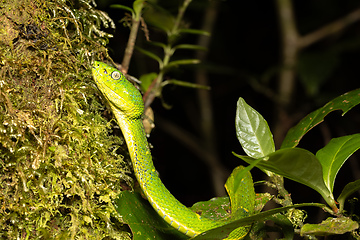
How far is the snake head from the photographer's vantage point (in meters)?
1.75

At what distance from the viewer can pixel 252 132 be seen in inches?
61.9

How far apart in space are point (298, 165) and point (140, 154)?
0.82 meters

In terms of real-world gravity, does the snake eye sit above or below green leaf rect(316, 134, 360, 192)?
below

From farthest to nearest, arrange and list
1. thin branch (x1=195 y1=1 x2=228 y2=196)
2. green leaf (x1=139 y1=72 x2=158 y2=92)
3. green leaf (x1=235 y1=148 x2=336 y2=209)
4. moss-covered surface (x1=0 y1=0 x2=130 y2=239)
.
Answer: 1. thin branch (x1=195 y1=1 x2=228 y2=196)
2. green leaf (x1=139 y1=72 x2=158 y2=92)
3. moss-covered surface (x1=0 y1=0 x2=130 y2=239)
4. green leaf (x1=235 y1=148 x2=336 y2=209)

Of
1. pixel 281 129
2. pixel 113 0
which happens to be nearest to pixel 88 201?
pixel 113 0

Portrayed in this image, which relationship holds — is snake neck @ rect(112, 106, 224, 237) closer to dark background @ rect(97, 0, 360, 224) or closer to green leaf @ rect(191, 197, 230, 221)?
green leaf @ rect(191, 197, 230, 221)

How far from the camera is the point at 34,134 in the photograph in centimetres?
A: 133

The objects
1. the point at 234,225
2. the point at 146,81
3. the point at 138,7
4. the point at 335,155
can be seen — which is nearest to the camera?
the point at 234,225

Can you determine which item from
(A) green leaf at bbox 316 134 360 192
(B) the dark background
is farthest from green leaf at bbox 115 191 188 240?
(B) the dark background

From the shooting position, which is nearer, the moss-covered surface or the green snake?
the moss-covered surface

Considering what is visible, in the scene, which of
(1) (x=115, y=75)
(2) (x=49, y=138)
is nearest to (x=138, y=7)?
(1) (x=115, y=75)

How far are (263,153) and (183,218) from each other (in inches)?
17.8

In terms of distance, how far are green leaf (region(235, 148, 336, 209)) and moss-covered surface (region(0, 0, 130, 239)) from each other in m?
0.66

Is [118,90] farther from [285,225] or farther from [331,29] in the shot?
[331,29]
